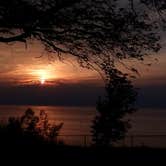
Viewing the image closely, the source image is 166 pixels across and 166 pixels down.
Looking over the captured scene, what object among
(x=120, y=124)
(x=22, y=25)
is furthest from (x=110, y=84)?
(x=120, y=124)

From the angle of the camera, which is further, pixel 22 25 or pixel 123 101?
pixel 123 101

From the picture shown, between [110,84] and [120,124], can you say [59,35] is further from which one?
[120,124]

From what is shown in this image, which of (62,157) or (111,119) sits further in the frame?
(111,119)

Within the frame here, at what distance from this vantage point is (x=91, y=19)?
15.2m

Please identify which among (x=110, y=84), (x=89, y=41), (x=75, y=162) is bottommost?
(x=75, y=162)

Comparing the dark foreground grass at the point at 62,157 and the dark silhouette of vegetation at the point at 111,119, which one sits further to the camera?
the dark silhouette of vegetation at the point at 111,119

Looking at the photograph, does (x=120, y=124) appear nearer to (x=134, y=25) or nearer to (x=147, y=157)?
(x=147, y=157)

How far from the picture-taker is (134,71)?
15664 millimetres

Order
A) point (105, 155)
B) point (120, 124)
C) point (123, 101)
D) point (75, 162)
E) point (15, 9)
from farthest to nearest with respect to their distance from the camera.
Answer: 1. point (120, 124)
2. point (123, 101)
3. point (105, 155)
4. point (75, 162)
5. point (15, 9)

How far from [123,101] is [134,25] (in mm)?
44329

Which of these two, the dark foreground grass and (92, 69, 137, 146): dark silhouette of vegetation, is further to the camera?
(92, 69, 137, 146): dark silhouette of vegetation

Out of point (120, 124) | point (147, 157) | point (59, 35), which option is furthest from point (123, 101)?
point (59, 35)

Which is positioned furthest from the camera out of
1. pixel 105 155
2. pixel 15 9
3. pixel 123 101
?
pixel 123 101

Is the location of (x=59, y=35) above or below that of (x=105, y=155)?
above
